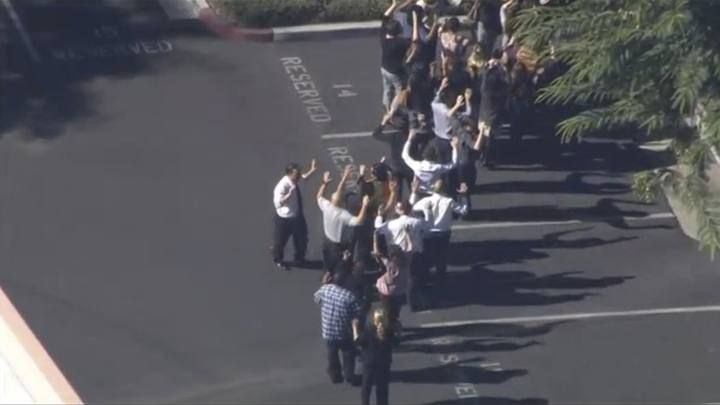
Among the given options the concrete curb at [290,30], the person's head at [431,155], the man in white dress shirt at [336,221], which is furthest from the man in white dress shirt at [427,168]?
the concrete curb at [290,30]

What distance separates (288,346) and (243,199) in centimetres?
353

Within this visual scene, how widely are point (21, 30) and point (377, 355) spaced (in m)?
11.3

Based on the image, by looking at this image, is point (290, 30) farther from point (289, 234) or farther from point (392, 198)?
point (392, 198)

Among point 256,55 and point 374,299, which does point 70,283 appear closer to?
point 374,299

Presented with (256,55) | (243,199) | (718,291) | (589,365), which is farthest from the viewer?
(256,55)

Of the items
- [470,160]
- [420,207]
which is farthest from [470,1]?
[420,207]

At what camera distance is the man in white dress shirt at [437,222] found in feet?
79.7

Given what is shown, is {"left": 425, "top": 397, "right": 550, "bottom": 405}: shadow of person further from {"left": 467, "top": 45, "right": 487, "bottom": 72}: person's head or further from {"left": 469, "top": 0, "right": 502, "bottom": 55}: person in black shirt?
{"left": 469, "top": 0, "right": 502, "bottom": 55}: person in black shirt

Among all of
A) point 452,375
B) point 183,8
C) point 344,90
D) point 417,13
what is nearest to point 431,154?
point 452,375

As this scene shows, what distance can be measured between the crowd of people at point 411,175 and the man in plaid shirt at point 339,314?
11 mm

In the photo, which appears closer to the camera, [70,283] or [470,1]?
[70,283]

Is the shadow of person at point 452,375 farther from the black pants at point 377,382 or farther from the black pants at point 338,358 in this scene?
the black pants at point 377,382

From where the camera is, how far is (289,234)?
81.9 ft

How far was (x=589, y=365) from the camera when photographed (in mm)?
23609
